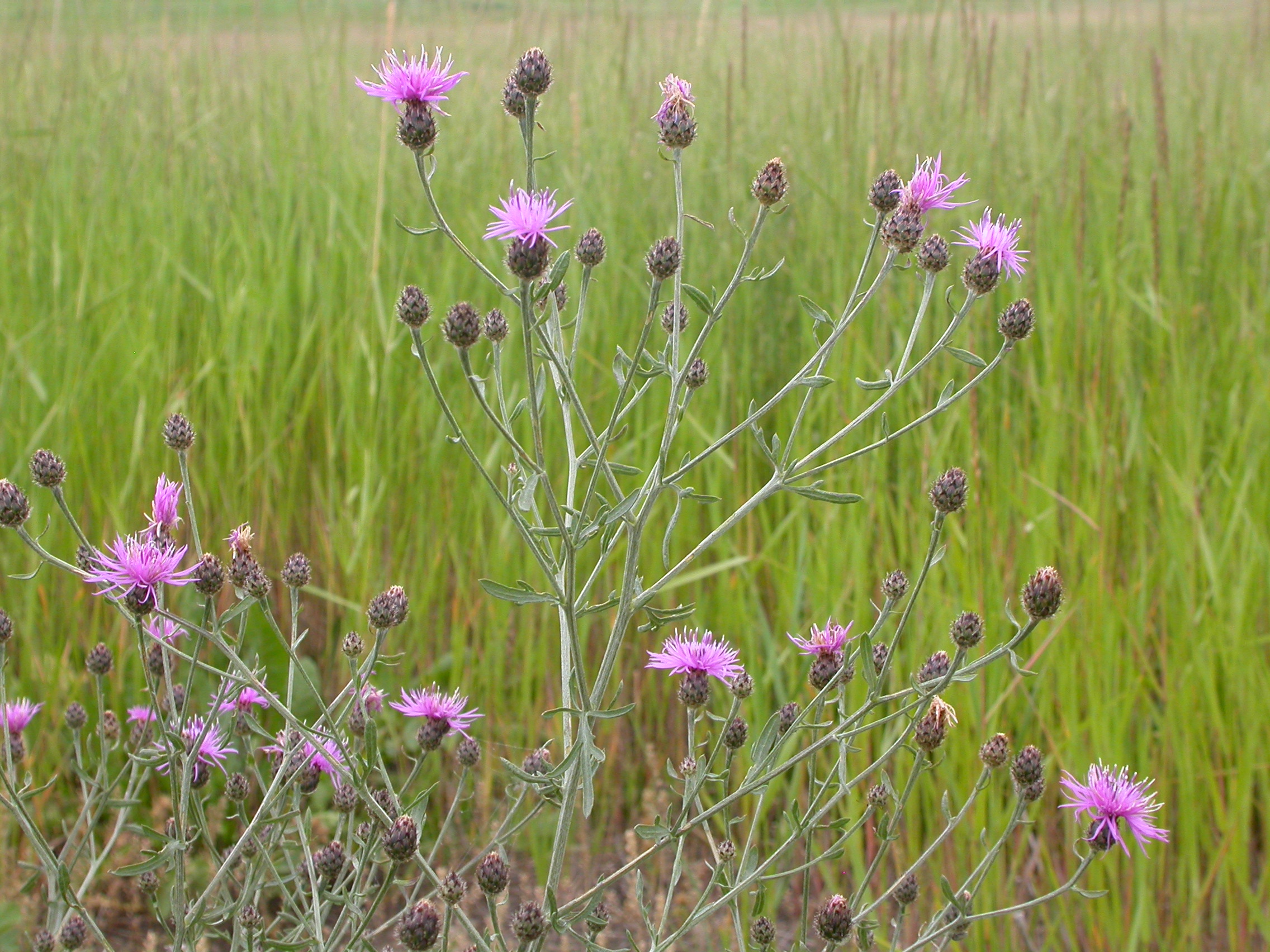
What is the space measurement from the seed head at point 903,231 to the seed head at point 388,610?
576 mm

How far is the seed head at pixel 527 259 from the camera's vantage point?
3.12 ft

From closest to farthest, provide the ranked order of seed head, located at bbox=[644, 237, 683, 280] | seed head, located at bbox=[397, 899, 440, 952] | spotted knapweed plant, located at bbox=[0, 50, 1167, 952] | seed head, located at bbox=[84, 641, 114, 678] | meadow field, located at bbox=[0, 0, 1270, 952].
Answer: seed head, located at bbox=[397, 899, 440, 952], spotted knapweed plant, located at bbox=[0, 50, 1167, 952], seed head, located at bbox=[644, 237, 683, 280], seed head, located at bbox=[84, 641, 114, 678], meadow field, located at bbox=[0, 0, 1270, 952]

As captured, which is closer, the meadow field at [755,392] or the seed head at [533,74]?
Answer: the seed head at [533,74]

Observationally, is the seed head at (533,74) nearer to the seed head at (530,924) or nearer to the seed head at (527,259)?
the seed head at (527,259)

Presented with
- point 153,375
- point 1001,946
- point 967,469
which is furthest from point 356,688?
point 153,375

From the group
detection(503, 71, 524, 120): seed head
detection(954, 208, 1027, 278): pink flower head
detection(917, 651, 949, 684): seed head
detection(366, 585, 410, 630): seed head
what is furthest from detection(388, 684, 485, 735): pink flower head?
detection(954, 208, 1027, 278): pink flower head

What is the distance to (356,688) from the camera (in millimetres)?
1064

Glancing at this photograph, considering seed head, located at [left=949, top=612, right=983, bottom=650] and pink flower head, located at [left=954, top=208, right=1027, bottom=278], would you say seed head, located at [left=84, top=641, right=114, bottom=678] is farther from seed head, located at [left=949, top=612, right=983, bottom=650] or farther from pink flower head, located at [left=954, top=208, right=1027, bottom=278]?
pink flower head, located at [left=954, top=208, right=1027, bottom=278]

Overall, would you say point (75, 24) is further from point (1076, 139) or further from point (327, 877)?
point (327, 877)

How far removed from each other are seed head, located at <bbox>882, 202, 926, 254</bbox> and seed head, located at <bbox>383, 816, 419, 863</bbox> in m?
0.68

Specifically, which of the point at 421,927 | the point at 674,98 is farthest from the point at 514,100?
the point at 421,927

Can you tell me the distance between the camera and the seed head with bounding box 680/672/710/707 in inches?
47.6

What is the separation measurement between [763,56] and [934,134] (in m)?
1.62

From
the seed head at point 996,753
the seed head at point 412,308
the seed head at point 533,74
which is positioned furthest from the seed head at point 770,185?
the seed head at point 996,753
